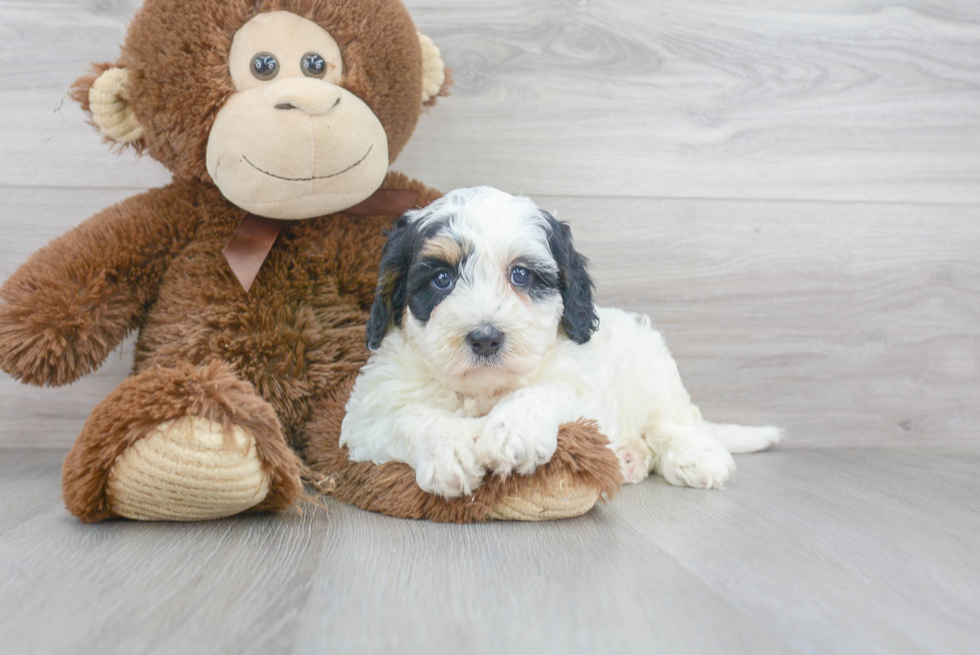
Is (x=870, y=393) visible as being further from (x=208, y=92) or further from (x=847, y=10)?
(x=208, y=92)

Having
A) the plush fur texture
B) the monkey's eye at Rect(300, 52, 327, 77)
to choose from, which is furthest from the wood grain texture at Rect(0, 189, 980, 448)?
the monkey's eye at Rect(300, 52, 327, 77)

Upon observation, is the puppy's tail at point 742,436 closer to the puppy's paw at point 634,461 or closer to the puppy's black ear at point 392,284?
the puppy's paw at point 634,461

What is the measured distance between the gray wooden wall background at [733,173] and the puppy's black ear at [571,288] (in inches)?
26.8

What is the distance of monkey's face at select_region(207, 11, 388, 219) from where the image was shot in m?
Result: 1.48

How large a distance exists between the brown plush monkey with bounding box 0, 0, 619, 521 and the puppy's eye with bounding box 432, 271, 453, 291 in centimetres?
33

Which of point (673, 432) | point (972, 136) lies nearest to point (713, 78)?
point (972, 136)

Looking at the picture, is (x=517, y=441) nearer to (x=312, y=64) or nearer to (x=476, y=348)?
(x=476, y=348)

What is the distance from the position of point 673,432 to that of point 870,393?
0.90 meters

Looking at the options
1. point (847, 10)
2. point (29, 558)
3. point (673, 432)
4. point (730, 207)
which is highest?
point (847, 10)

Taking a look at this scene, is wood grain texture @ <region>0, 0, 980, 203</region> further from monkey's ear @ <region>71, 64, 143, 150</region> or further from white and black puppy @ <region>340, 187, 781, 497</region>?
white and black puppy @ <region>340, 187, 781, 497</region>

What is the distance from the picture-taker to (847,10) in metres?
2.22

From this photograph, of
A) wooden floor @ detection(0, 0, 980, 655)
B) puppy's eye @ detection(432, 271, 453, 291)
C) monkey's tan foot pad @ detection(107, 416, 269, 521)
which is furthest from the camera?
wooden floor @ detection(0, 0, 980, 655)

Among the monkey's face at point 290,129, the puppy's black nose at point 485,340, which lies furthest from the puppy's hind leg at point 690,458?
the monkey's face at point 290,129

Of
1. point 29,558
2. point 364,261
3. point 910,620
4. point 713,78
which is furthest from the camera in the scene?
point 713,78
